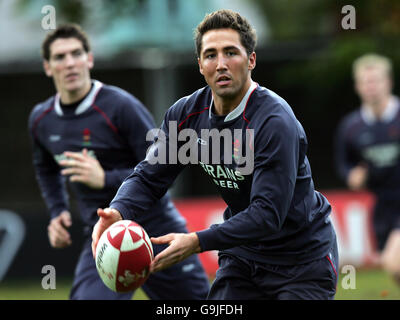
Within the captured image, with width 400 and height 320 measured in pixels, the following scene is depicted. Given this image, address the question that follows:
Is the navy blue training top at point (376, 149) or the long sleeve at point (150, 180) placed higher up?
the navy blue training top at point (376, 149)

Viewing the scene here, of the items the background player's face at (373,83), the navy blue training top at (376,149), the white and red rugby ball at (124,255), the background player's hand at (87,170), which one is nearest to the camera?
the white and red rugby ball at (124,255)

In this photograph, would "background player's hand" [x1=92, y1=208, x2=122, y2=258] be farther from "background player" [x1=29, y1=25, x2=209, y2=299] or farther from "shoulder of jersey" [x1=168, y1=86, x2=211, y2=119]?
"background player" [x1=29, y1=25, x2=209, y2=299]

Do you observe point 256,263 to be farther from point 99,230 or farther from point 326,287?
point 99,230

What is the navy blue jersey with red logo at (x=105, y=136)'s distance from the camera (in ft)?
20.7

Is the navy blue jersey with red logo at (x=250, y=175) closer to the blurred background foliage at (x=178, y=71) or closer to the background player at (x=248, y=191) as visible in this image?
the background player at (x=248, y=191)

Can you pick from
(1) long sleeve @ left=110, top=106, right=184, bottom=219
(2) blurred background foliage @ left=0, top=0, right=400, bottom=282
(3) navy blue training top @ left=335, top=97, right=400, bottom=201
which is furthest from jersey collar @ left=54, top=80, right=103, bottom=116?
(2) blurred background foliage @ left=0, top=0, right=400, bottom=282

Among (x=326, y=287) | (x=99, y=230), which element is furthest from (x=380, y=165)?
(x=99, y=230)

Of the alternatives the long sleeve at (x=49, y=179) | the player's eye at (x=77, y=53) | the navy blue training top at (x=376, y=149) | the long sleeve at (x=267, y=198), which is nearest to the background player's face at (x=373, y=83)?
the navy blue training top at (x=376, y=149)

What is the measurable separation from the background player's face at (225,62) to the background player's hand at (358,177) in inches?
212

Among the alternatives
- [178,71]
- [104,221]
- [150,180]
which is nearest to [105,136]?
[150,180]

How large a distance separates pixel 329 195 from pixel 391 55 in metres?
5.28

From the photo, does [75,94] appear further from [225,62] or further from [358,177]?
[358,177]

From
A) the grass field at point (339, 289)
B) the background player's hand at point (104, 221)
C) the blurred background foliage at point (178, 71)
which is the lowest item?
the grass field at point (339, 289)

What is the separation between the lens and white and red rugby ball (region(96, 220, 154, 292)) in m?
4.68
